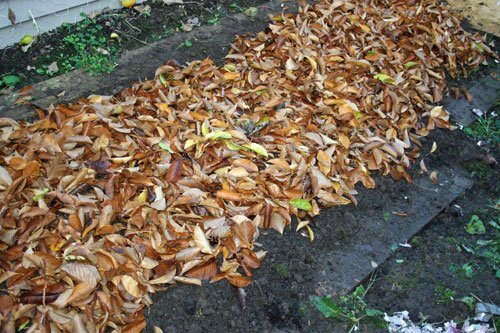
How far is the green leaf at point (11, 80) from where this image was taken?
10.1 ft

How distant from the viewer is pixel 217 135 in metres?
2.62

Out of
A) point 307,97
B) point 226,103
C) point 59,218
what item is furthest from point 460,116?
point 59,218

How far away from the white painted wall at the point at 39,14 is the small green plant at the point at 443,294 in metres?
2.96

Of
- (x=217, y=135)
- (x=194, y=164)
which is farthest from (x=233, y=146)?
(x=194, y=164)

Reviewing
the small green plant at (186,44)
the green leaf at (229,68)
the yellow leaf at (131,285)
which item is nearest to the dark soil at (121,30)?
the small green plant at (186,44)

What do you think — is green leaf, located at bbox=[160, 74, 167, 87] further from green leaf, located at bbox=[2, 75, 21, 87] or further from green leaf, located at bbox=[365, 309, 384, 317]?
green leaf, located at bbox=[365, 309, 384, 317]

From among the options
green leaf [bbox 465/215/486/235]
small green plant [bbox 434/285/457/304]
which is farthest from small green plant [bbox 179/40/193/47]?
small green plant [bbox 434/285/457/304]

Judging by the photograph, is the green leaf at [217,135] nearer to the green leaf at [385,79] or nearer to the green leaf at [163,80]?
the green leaf at [163,80]

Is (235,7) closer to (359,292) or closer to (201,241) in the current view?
(201,241)

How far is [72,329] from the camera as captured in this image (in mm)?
1864

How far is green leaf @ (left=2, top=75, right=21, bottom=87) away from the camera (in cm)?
307

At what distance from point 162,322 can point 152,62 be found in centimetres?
188

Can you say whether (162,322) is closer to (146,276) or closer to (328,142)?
(146,276)

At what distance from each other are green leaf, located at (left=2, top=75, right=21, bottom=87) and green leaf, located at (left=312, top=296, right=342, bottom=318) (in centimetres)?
220
